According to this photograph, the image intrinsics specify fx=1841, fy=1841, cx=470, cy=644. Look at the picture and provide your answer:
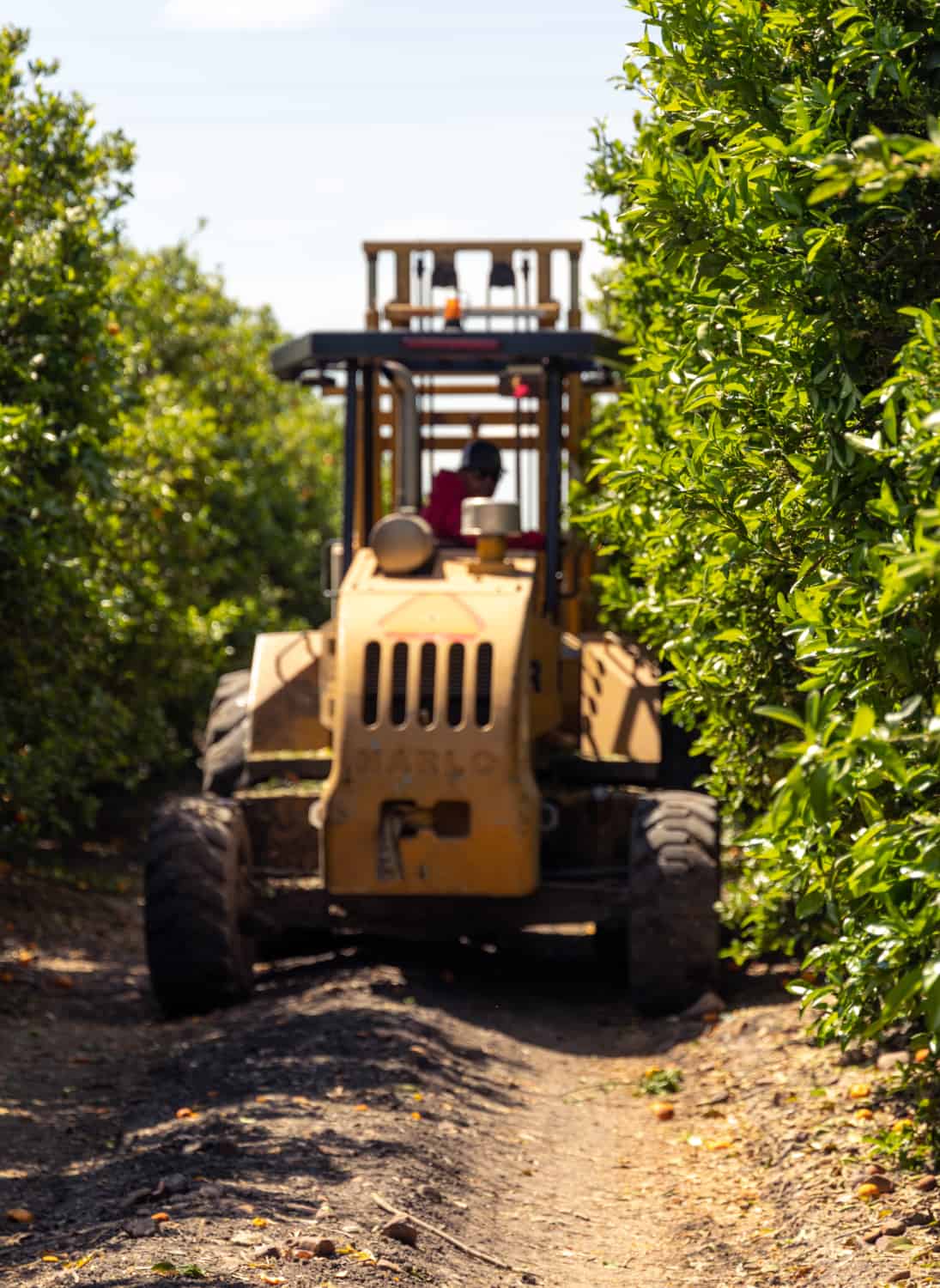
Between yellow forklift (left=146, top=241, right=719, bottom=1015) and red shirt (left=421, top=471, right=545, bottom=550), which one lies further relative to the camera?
red shirt (left=421, top=471, right=545, bottom=550)

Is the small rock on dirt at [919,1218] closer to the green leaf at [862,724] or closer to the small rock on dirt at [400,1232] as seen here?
the small rock on dirt at [400,1232]

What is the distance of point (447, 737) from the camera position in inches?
352

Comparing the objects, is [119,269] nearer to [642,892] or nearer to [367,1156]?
[642,892]

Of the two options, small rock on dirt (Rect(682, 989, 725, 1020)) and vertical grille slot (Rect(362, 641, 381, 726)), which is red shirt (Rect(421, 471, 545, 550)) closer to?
vertical grille slot (Rect(362, 641, 381, 726))

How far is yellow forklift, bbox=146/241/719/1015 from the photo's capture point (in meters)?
8.97

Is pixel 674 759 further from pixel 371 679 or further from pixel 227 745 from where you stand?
pixel 227 745

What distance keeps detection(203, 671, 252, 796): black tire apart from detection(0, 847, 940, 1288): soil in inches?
45.3

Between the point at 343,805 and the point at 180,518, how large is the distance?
6.57 meters

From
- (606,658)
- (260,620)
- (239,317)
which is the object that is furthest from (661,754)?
(239,317)

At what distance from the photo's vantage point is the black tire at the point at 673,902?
350 inches

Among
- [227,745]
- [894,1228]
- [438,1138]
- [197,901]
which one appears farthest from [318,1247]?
[227,745]

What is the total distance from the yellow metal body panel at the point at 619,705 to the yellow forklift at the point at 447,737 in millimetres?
15

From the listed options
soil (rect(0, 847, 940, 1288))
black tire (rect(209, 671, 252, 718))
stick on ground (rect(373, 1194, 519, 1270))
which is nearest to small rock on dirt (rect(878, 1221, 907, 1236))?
soil (rect(0, 847, 940, 1288))

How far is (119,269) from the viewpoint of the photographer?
60.2ft
